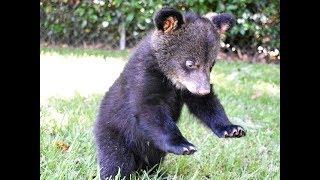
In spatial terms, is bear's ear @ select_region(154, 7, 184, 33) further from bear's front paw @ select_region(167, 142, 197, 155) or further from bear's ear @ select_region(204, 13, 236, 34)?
bear's front paw @ select_region(167, 142, 197, 155)

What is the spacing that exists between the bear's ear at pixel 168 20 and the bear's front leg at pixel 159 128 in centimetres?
43

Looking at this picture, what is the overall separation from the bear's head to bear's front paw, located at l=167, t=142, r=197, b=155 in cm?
37

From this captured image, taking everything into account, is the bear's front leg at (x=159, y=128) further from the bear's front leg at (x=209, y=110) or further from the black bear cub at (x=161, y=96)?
the bear's front leg at (x=209, y=110)

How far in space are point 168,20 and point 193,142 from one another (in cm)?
124

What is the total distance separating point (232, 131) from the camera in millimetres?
2762

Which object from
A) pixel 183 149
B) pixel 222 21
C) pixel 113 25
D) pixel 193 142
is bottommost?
pixel 193 142

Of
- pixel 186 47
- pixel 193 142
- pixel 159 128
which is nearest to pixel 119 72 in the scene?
pixel 193 142

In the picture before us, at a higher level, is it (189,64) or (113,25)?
(189,64)

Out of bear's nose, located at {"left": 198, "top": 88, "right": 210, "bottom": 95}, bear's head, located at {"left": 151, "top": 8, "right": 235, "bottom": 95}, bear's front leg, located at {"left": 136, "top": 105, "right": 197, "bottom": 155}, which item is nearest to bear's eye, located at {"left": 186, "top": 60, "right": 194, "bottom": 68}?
bear's head, located at {"left": 151, "top": 8, "right": 235, "bottom": 95}

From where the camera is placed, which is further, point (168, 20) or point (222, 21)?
point (222, 21)

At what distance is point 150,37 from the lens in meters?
3.14

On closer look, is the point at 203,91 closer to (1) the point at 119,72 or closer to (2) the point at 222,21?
(2) the point at 222,21

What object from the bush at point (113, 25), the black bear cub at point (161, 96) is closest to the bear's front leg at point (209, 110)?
the black bear cub at point (161, 96)
